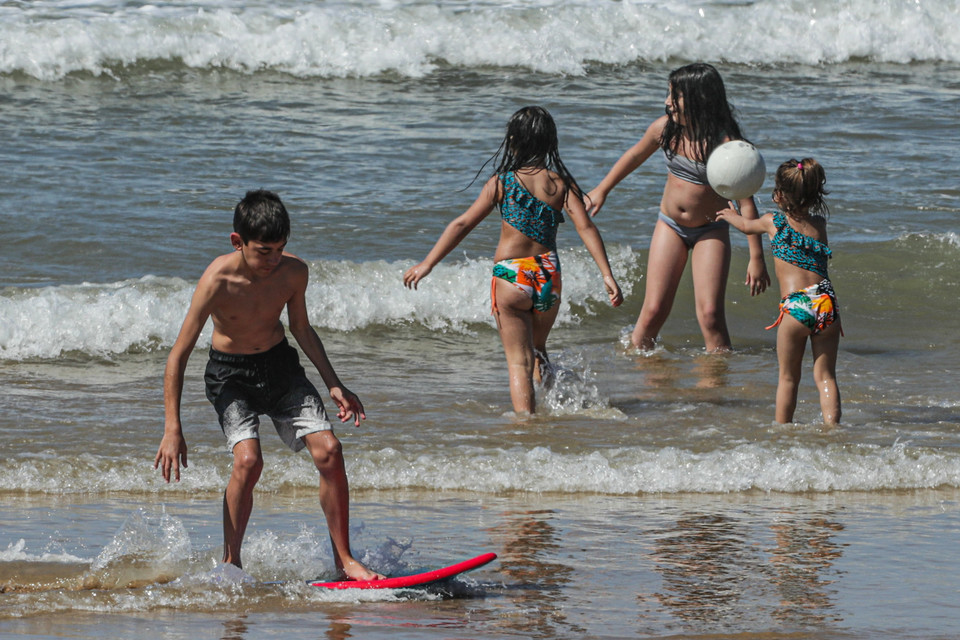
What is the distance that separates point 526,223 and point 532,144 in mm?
402

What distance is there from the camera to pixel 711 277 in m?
8.10

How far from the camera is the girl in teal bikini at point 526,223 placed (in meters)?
6.66

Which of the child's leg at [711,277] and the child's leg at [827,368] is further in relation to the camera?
the child's leg at [711,277]

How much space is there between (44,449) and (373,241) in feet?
17.5

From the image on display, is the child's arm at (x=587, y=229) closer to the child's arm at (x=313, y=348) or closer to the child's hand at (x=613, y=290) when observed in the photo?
the child's hand at (x=613, y=290)

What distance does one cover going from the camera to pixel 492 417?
7355 mm

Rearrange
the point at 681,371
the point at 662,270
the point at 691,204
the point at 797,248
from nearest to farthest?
the point at 797,248, the point at 691,204, the point at 662,270, the point at 681,371

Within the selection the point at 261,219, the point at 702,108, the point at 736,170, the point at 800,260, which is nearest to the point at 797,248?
the point at 800,260

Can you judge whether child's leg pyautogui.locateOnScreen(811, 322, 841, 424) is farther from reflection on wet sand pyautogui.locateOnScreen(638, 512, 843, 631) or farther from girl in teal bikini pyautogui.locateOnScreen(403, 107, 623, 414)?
Result: reflection on wet sand pyautogui.locateOnScreen(638, 512, 843, 631)

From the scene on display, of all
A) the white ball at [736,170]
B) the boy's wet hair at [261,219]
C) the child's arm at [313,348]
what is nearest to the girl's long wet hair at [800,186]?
the white ball at [736,170]

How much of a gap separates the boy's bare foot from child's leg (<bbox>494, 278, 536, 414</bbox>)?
8.16 feet

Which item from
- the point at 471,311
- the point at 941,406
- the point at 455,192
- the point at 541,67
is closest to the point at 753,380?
the point at 941,406

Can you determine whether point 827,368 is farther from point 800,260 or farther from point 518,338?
point 518,338

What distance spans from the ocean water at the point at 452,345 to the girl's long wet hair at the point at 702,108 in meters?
1.55
